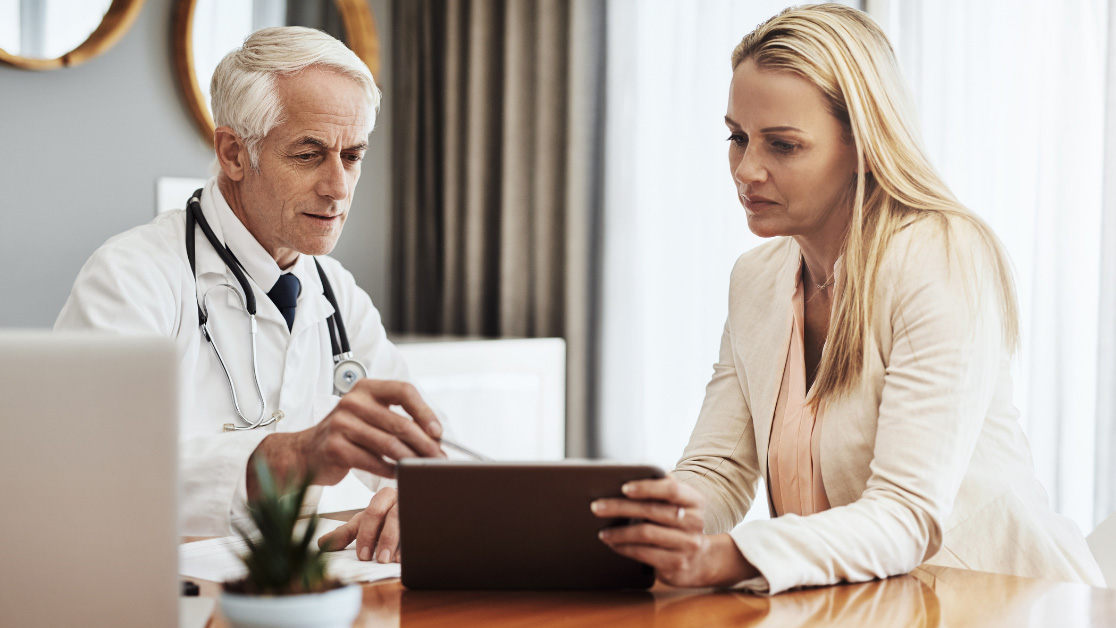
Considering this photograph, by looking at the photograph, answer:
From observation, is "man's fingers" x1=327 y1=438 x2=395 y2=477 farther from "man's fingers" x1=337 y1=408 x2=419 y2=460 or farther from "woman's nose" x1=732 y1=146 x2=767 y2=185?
"woman's nose" x1=732 y1=146 x2=767 y2=185

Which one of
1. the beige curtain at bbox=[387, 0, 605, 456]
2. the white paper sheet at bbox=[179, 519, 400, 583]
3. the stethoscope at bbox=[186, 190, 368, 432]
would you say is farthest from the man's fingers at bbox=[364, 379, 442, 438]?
the beige curtain at bbox=[387, 0, 605, 456]

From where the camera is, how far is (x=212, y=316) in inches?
66.4

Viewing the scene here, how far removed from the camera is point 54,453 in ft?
2.52

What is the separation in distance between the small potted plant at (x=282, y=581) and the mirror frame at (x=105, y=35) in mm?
2548

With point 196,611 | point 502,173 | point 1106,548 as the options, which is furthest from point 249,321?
point 502,173

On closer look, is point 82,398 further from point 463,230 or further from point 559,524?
point 463,230

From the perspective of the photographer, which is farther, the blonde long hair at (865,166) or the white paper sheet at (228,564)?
the blonde long hair at (865,166)

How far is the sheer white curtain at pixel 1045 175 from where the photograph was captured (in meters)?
2.50

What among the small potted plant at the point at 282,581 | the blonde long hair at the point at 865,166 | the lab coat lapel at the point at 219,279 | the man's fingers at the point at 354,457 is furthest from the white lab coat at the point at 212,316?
the blonde long hair at the point at 865,166

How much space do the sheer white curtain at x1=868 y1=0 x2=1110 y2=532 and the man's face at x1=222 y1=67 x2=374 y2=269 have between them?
172cm

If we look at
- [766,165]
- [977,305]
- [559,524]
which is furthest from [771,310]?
[559,524]

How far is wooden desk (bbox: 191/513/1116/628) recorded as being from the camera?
998 mm

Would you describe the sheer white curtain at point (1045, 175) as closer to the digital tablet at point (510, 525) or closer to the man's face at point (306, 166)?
the man's face at point (306, 166)

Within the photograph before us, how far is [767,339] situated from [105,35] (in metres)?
2.27
